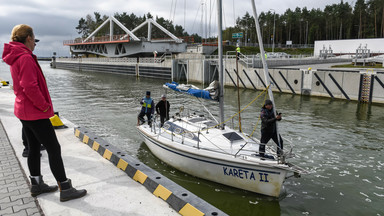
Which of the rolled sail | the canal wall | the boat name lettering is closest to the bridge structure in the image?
the canal wall

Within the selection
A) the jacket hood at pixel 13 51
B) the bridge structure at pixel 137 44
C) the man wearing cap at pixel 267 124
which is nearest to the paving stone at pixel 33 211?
the jacket hood at pixel 13 51

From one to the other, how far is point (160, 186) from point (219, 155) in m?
3.67

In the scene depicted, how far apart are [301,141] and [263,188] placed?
7266mm

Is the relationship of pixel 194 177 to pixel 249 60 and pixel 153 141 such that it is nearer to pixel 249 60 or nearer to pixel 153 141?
pixel 153 141

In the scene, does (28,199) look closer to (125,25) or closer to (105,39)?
(105,39)

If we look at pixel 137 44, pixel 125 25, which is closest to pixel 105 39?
pixel 137 44

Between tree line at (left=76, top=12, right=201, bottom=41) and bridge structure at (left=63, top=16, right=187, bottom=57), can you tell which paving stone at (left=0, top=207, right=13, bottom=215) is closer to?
bridge structure at (left=63, top=16, right=187, bottom=57)

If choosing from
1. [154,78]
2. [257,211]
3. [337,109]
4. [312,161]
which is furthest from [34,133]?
[154,78]

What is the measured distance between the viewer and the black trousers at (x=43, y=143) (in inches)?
169

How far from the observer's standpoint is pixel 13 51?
4176 millimetres

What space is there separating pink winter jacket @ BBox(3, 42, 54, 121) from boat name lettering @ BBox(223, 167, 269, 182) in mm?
5728

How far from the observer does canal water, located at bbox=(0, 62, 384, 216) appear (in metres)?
8.27

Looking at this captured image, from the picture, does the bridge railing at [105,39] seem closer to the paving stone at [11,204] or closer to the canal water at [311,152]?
the canal water at [311,152]

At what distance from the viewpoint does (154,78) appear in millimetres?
53250
